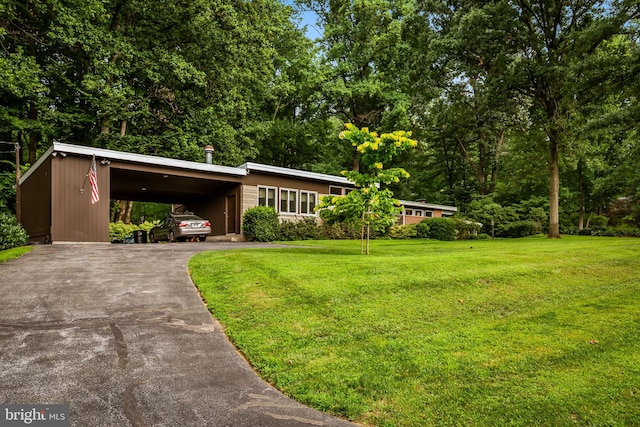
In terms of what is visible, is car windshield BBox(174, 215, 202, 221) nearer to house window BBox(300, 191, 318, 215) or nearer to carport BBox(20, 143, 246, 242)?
carport BBox(20, 143, 246, 242)

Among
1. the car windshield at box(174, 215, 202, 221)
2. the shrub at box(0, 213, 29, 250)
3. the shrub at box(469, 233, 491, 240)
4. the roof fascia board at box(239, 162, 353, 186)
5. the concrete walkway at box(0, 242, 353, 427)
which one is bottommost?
the concrete walkway at box(0, 242, 353, 427)

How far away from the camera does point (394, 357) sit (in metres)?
3.44

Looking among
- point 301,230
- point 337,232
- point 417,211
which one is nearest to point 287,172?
point 301,230

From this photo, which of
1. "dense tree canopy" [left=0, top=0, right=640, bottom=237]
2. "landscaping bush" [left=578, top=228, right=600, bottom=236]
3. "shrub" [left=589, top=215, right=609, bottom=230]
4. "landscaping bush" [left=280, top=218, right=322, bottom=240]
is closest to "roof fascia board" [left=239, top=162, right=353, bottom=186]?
"landscaping bush" [left=280, top=218, right=322, bottom=240]

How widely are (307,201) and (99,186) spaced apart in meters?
10.1

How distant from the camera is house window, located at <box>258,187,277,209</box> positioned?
18234mm

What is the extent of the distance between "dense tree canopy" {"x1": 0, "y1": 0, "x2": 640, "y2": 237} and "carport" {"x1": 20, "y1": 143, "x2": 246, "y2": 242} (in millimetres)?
3852

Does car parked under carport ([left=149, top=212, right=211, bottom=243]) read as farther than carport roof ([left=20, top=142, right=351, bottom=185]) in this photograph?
Yes

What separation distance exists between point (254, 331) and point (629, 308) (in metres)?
4.62

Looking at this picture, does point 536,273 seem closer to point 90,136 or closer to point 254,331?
point 254,331

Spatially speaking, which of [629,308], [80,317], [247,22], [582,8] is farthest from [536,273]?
[247,22]

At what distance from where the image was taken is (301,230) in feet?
59.0

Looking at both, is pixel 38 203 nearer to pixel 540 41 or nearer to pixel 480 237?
pixel 480 237

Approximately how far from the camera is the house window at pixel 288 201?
62.6 ft
